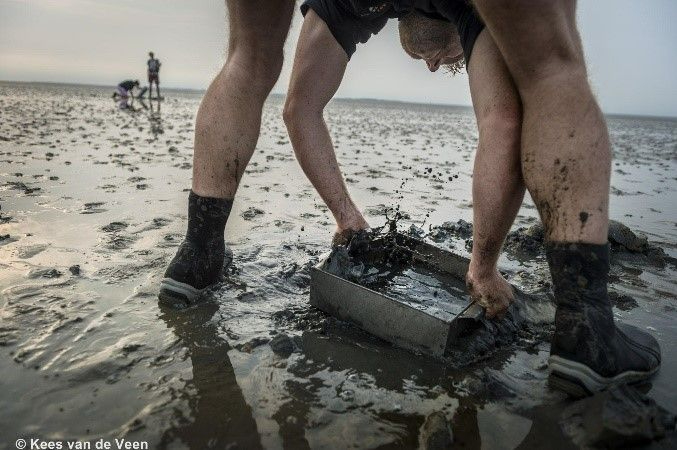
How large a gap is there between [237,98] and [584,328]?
170cm

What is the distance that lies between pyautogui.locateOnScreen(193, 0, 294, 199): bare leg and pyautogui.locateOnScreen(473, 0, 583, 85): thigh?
970 mm

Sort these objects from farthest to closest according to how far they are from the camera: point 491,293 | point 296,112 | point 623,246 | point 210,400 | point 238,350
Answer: point 623,246 → point 296,112 → point 491,293 → point 238,350 → point 210,400

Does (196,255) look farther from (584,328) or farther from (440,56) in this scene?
(440,56)

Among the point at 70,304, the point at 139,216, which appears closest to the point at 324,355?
the point at 70,304

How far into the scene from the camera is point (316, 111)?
268 cm

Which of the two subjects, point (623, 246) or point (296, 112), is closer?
point (296, 112)

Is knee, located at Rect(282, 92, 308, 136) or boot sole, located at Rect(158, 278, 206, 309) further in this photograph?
knee, located at Rect(282, 92, 308, 136)

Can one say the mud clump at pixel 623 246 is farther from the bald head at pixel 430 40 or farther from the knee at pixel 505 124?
the knee at pixel 505 124

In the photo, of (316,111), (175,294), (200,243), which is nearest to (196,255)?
(200,243)

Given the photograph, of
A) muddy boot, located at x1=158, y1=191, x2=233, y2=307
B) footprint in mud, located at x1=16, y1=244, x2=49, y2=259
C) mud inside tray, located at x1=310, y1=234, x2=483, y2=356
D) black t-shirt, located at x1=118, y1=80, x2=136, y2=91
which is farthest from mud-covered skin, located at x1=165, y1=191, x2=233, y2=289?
black t-shirt, located at x1=118, y1=80, x2=136, y2=91

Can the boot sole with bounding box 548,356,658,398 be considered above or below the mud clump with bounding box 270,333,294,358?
above

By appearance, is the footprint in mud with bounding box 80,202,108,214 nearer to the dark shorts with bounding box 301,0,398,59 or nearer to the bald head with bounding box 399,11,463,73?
the dark shorts with bounding box 301,0,398,59

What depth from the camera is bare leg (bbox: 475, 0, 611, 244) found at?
141cm

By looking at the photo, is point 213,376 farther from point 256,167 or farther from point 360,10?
point 256,167
